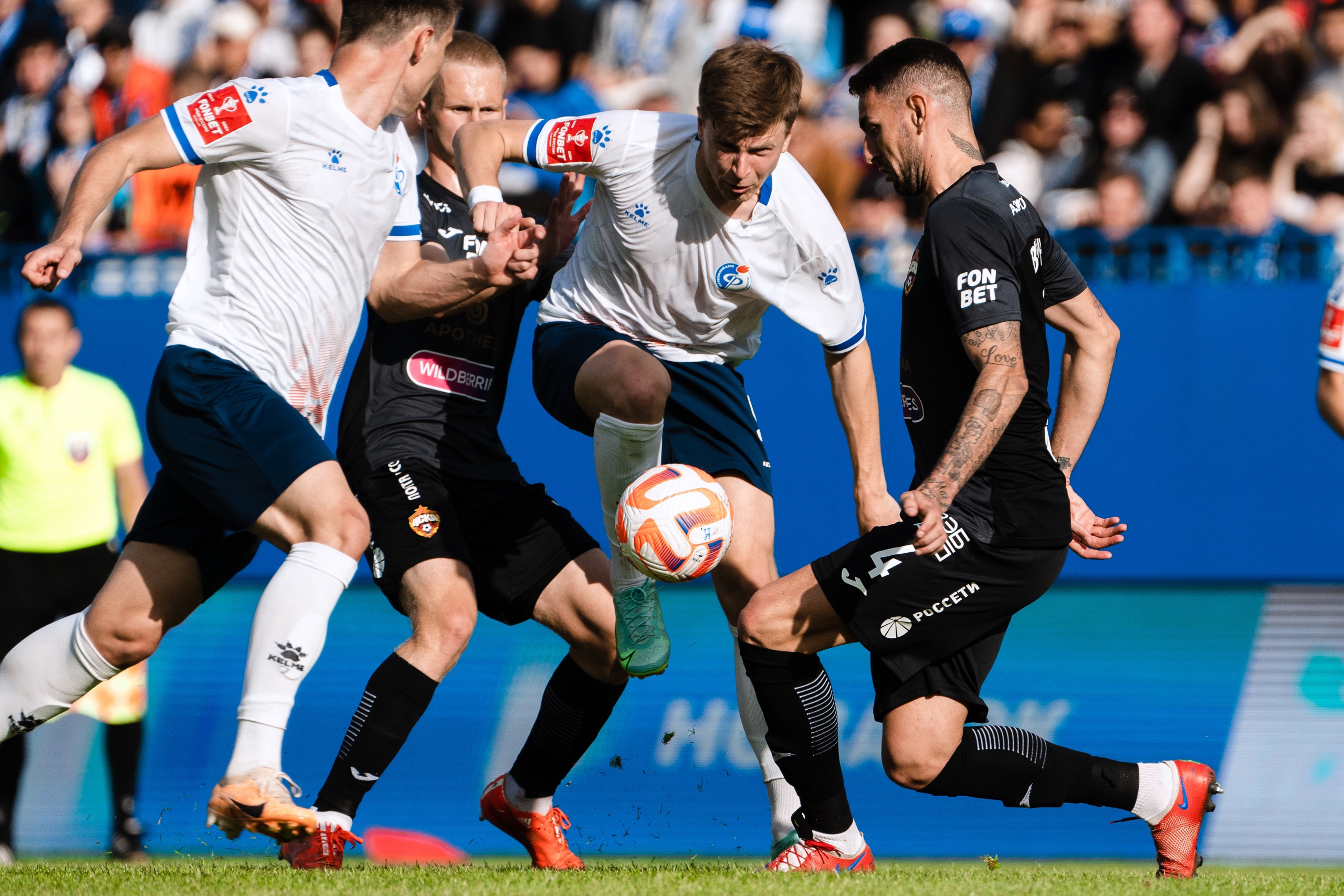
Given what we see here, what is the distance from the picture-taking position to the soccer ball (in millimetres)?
4609

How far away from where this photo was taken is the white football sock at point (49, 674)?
4.59 meters

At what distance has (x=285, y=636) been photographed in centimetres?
405

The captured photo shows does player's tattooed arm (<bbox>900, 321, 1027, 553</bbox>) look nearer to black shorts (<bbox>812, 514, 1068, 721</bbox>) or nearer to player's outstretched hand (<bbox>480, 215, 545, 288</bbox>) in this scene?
black shorts (<bbox>812, 514, 1068, 721</bbox>)

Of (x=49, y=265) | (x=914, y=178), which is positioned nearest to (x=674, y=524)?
(x=914, y=178)

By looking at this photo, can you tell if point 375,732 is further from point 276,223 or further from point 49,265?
point 49,265

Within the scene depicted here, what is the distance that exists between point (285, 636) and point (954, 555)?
80.7 inches

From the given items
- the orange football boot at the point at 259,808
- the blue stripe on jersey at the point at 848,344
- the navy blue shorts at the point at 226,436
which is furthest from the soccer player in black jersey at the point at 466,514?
the orange football boot at the point at 259,808

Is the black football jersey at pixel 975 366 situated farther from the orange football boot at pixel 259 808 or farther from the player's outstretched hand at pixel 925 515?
the orange football boot at pixel 259 808

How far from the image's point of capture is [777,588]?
4605 millimetres

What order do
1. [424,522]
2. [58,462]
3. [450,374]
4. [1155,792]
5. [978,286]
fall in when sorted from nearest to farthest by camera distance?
[978,286]
[1155,792]
[424,522]
[450,374]
[58,462]

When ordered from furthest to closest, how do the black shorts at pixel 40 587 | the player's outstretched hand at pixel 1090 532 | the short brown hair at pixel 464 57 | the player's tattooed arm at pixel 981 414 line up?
1. the black shorts at pixel 40 587
2. the short brown hair at pixel 464 57
3. the player's outstretched hand at pixel 1090 532
4. the player's tattooed arm at pixel 981 414

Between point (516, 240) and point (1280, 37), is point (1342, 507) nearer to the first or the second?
point (1280, 37)

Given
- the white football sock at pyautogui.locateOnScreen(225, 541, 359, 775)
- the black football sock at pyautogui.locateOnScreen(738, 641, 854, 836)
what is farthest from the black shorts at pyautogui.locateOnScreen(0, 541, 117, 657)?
the black football sock at pyautogui.locateOnScreen(738, 641, 854, 836)

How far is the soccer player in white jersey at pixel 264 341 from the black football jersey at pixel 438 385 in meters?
0.58
